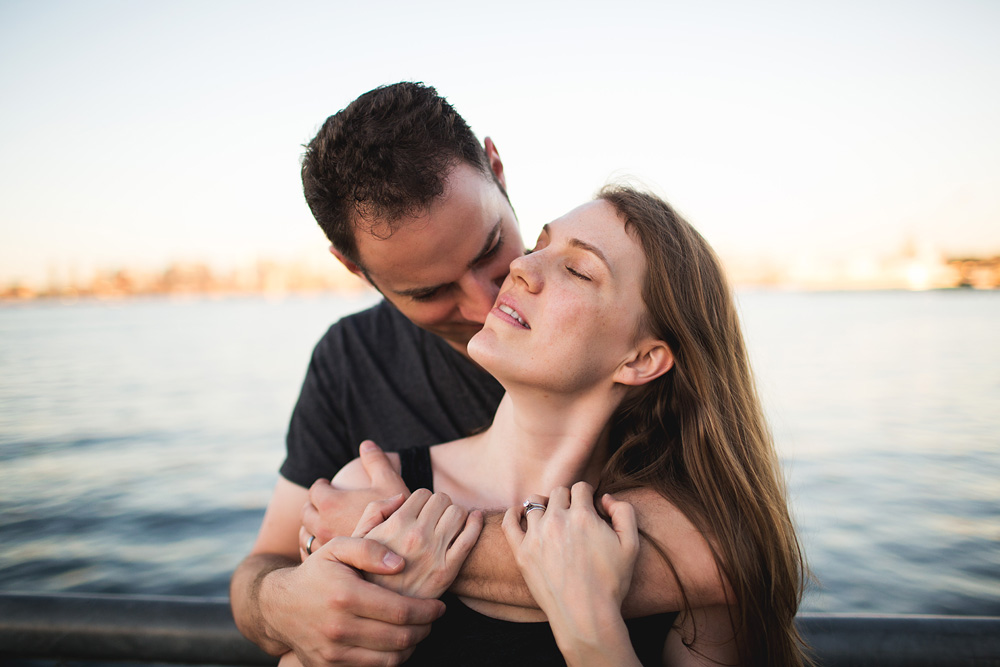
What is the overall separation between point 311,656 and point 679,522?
1.10 m

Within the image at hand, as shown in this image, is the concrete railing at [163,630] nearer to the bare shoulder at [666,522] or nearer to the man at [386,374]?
the man at [386,374]

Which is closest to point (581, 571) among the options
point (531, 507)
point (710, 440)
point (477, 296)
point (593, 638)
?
point (593, 638)

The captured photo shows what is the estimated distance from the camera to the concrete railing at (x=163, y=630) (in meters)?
1.66

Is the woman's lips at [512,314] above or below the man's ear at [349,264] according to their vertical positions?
below

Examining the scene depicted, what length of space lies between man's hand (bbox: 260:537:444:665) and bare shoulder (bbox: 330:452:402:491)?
371 mm

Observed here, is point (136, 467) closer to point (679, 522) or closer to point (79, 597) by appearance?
point (79, 597)

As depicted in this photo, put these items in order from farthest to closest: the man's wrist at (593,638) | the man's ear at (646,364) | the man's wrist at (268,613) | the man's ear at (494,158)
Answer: the man's ear at (494,158) → the man's ear at (646,364) → the man's wrist at (268,613) → the man's wrist at (593,638)

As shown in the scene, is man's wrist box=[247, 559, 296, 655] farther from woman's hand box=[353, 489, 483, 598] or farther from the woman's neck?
the woman's neck

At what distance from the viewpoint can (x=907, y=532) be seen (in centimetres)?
636

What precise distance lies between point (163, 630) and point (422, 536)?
849mm

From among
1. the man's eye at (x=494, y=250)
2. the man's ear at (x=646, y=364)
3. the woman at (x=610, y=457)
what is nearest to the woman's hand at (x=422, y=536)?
the woman at (x=610, y=457)

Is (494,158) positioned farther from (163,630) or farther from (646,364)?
(163,630)

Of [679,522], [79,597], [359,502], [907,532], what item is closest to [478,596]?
[359,502]

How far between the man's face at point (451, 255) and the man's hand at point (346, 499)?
713 mm
